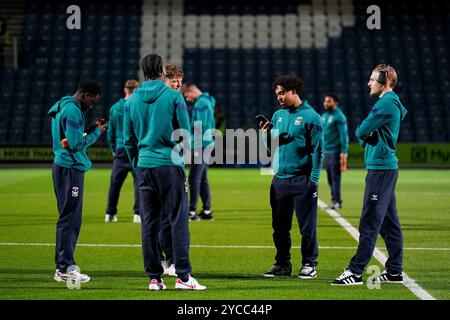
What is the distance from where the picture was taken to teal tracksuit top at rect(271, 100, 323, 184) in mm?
9766

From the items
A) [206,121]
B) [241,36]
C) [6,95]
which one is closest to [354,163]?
[241,36]

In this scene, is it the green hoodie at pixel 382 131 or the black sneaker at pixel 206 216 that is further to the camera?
the black sneaker at pixel 206 216

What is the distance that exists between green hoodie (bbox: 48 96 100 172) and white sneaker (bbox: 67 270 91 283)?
111cm

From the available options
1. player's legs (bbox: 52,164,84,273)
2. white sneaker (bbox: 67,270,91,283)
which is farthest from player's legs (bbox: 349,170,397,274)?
player's legs (bbox: 52,164,84,273)

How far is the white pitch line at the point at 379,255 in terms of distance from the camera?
859cm

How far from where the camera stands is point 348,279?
29.7 ft

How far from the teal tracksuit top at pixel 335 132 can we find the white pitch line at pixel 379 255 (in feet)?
4.07

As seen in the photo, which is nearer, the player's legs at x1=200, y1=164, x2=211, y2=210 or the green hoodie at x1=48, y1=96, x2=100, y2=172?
the green hoodie at x1=48, y1=96, x2=100, y2=172

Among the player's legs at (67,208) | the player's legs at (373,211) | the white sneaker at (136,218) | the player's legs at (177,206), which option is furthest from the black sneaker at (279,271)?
the white sneaker at (136,218)

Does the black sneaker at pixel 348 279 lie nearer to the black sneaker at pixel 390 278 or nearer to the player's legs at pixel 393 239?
the black sneaker at pixel 390 278

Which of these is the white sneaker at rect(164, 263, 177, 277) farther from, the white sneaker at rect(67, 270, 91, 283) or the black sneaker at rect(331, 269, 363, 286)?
the black sneaker at rect(331, 269, 363, 286)

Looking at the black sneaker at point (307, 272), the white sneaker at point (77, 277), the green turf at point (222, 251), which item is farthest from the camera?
the black sneaker at point (307, 272)

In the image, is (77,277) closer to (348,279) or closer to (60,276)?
(60,276)
